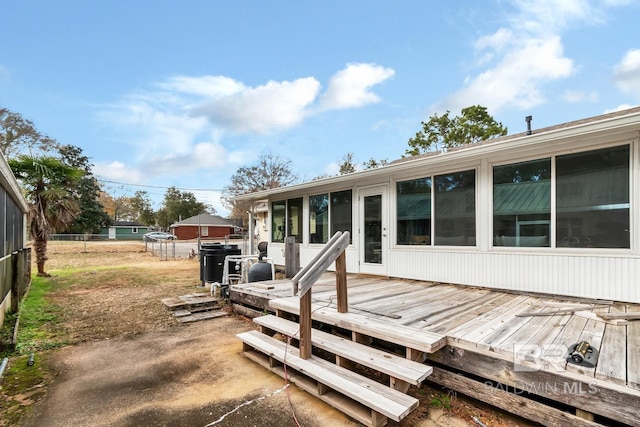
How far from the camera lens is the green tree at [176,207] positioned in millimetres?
41656

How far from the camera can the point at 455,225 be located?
Answer: 488 centimetres

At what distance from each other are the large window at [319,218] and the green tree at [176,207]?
3831 centimetres

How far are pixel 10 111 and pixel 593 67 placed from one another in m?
34.4

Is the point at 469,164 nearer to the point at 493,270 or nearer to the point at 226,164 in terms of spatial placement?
the point at 493,270

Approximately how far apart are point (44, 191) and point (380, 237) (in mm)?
9688

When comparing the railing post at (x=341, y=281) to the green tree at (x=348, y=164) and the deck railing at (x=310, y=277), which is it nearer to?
the deck railing at (x=310, y=277)

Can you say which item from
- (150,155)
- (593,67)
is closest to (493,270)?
(593,67)

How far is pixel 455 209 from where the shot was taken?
4.88 metres

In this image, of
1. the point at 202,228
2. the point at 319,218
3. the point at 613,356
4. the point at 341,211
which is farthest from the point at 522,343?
the point at 202,228

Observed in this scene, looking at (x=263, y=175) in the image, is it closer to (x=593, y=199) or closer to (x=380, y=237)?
(x=380, y=237)

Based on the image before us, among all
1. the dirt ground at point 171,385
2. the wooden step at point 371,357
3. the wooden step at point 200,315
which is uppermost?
the wooden step at point 371,357

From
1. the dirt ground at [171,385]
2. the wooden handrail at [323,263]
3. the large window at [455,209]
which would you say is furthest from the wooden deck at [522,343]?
the large window at [455,209]

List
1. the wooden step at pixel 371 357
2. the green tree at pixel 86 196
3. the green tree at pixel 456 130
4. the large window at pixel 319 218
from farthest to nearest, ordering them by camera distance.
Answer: the green tree at pixel 86 196 < the green tree at pixel 456 130 < the large window at pixel 319 218 < the wooden step at pixel 371 357

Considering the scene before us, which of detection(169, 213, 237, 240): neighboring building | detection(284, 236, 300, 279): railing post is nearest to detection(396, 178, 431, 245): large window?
detection(284, 236, 300, 279): railing post
